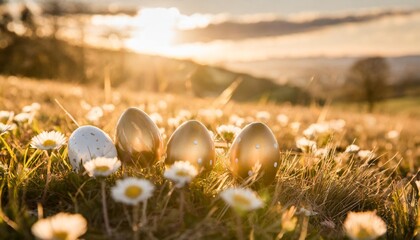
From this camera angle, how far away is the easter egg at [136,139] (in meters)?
2.56

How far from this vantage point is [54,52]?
2680 centimetres

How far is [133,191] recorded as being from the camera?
1.66m

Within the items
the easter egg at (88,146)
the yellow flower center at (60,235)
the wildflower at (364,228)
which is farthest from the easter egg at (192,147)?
the yellow flower center at (60,235)

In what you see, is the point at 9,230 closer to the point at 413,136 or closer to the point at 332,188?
the point at 332,188

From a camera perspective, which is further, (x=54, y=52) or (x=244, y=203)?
(x=54, y=52)

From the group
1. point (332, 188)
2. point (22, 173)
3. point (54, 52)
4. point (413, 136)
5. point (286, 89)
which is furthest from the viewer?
point (286, 89)

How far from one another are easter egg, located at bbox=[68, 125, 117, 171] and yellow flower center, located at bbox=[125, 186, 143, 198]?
0.83 m

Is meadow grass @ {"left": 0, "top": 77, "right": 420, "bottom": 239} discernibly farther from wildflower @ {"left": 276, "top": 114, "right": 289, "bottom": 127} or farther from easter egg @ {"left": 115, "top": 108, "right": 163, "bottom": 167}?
wildflower @ {"left": 276, "top": 114, "right": 289, "bottom": 127}

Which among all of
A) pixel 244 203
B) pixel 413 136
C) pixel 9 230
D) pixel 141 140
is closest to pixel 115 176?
pixel 141 140

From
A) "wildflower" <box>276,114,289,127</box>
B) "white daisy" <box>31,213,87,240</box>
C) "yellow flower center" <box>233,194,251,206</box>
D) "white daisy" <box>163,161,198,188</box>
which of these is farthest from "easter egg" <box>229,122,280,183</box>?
"wildflower" <box>276,114,289,127</box>

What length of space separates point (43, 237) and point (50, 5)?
29082mm

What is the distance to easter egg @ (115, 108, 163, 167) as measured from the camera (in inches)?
101

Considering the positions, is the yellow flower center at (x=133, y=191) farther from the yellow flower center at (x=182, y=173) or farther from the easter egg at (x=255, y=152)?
the easter egg at (x=255, y=152)

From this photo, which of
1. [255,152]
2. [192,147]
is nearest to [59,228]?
[192,147]
